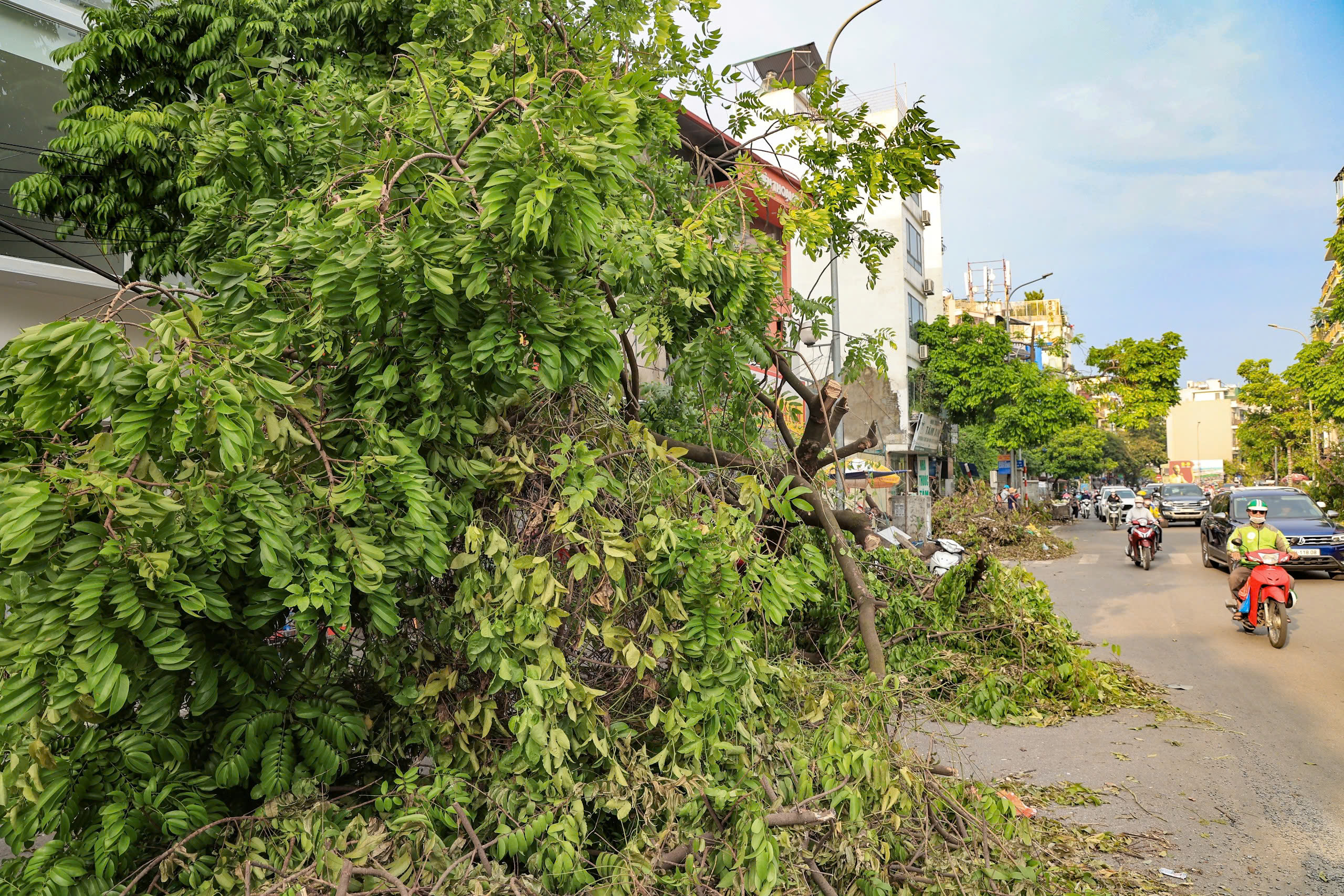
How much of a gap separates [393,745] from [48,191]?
7.62 meters

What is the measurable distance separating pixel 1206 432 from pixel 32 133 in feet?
468

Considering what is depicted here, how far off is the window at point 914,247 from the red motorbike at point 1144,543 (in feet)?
61.9

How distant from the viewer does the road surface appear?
5113 millimetres

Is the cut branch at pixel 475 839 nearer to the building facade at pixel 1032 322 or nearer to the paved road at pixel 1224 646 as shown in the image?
the paved road at pixel 1224 646

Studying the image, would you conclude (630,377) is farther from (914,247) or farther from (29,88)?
(914,247)

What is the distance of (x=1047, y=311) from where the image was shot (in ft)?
314

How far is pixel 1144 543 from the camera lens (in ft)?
65.1

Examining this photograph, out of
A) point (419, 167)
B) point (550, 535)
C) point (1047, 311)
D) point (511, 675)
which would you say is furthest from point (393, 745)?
point (1047, 311)

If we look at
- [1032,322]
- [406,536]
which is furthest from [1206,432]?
[406,536]

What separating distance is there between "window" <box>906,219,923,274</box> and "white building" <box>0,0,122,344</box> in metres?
30.1

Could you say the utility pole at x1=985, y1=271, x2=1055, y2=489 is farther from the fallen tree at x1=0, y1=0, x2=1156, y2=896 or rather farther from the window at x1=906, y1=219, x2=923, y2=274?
the fallen tree at x1=0, y1=0, x2=1156, y2=896

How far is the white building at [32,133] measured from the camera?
1147 cm

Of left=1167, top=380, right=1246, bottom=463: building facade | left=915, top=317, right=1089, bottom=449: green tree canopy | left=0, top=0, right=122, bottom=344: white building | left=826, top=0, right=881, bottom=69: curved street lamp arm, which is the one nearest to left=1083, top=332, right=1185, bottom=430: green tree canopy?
left=915, top=317, right=1089, bottom=449: green tree canopy

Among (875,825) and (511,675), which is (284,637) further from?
(875,825)
